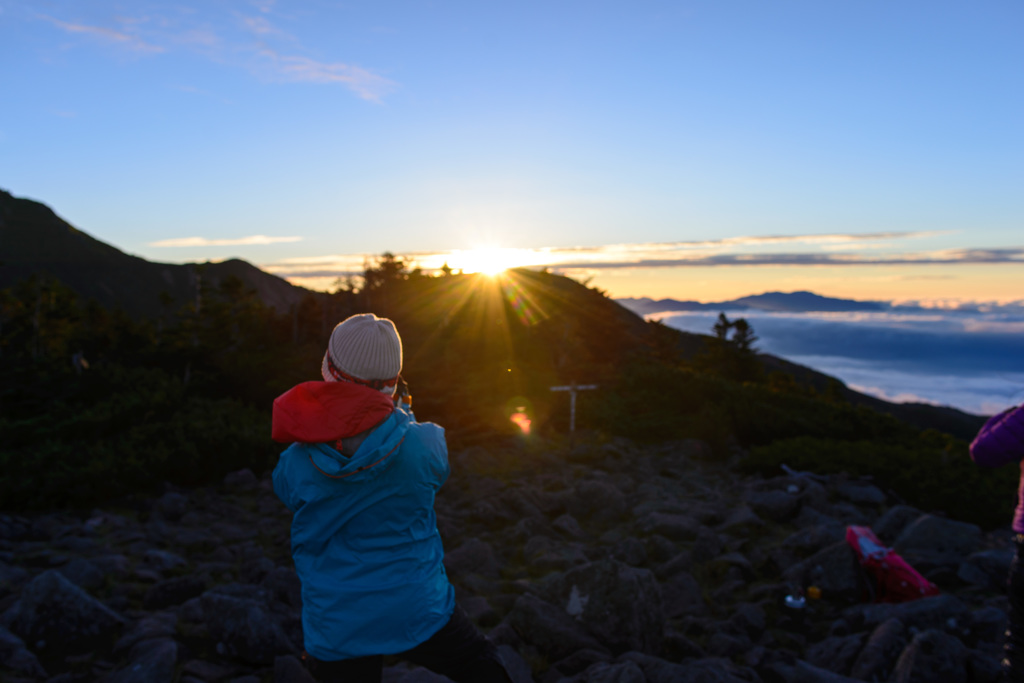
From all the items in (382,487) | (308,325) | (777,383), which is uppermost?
(382,487)

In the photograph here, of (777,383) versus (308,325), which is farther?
(308,325)

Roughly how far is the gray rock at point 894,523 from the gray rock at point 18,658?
8215 millimetres

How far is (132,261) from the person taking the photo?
145750mm

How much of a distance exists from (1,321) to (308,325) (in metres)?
19.3

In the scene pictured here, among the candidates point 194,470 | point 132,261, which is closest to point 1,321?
point 194,470

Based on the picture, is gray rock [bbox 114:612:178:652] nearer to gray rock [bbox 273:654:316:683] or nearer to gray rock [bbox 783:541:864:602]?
gray rock [bbox 273:654:316:683]

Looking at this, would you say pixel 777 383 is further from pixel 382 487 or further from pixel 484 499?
pixel 382 487

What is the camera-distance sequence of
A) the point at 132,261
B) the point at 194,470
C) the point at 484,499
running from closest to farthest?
1. the point at 484,499
2. the point at 194,470
3. the point at 132,261

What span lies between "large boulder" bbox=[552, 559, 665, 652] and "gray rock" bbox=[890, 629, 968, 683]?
1580 millimetres

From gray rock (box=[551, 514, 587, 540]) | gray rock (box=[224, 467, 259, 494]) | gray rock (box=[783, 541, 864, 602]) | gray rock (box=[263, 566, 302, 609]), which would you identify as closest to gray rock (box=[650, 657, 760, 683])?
gray rock (box=[783, 541, 864, 602])

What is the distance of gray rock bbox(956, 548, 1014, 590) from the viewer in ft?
18.5

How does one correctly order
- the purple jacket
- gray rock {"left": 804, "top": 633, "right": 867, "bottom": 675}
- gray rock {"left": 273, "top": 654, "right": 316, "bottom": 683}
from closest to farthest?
the purple jacket, gray rock {"left": 273, "top": 654, "right": 316, "bottom": 683}, gray rock {"left": 804, "top": 633, "right": 867, "bottom": 675}

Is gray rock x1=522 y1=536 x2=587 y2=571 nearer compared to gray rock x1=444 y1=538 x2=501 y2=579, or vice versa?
gray rock x1=444 y1=538 x2=501 y2=579

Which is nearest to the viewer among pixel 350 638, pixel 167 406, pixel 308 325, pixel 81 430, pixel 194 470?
pixel 350 638
